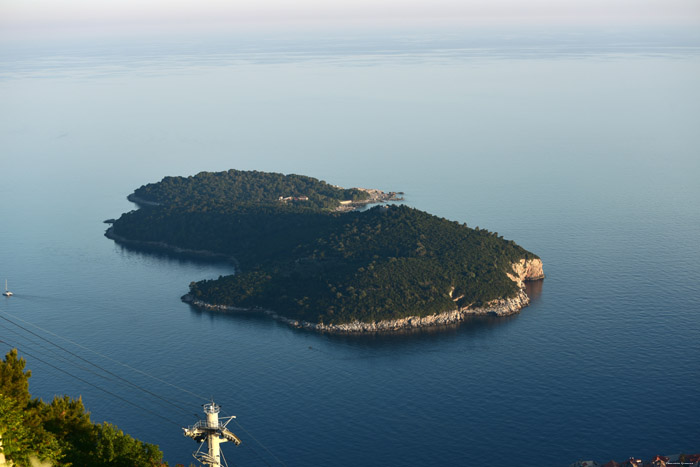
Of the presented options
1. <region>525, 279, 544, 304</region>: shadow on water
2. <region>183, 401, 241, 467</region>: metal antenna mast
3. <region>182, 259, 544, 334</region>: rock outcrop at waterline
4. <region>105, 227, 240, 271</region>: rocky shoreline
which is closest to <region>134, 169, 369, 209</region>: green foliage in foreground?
<region>105, 227, 240, 271</region>: rocky shoreline

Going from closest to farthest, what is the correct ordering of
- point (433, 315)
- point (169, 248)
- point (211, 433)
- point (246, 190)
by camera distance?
point (211, 433) < point (433, 315) < point (169, 248) < point (246, 190)

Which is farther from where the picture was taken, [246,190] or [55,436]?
[246,190]

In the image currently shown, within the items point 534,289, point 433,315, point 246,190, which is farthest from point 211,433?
point 246,190

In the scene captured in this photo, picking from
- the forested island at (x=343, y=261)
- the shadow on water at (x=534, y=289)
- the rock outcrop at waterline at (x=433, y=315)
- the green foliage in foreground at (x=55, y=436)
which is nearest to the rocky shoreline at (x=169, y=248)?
the forested island at (x=343, y=261)

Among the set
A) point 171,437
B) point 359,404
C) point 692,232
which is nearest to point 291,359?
point 359,404

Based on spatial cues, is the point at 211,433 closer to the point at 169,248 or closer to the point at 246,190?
the point at 169,248

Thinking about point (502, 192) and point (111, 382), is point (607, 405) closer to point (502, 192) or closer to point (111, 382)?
point (111, 382)

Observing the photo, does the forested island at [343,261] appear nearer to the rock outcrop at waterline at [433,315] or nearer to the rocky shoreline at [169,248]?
the rock outcrop at waterline at [433,315]
